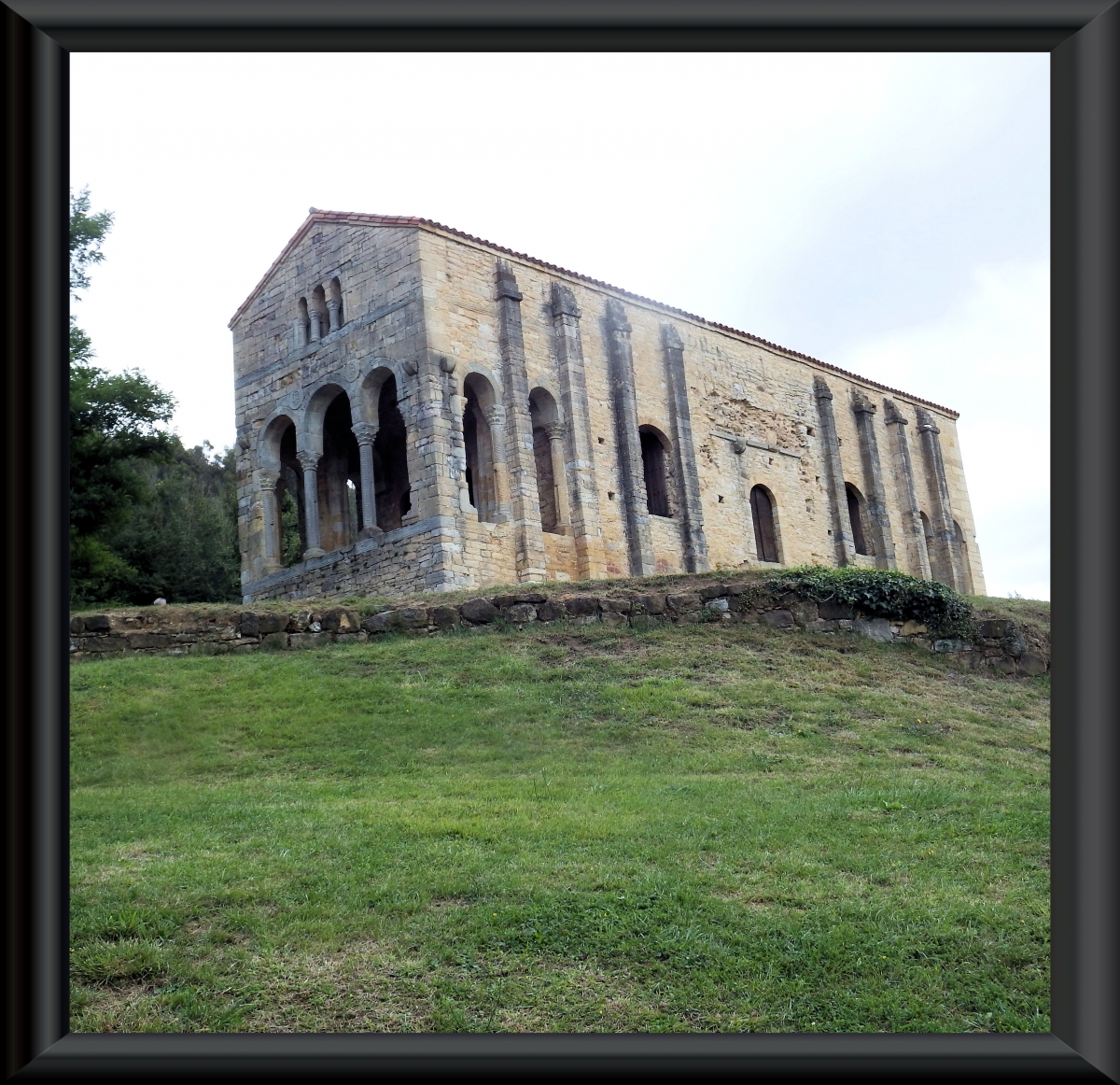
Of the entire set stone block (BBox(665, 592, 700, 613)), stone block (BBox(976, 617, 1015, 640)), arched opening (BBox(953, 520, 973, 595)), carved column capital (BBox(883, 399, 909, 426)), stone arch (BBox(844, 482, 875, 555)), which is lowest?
stone block (BBox(976, 617, 1015, 640))

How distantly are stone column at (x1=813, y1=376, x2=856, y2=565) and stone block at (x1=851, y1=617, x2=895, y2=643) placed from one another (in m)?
13.8

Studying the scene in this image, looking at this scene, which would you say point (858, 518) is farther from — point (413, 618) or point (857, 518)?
point (413, 618)

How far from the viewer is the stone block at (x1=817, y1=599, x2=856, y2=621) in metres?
17.3

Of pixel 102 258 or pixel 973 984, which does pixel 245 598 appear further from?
pixel 973 984

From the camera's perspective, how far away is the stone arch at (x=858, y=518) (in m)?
33.5

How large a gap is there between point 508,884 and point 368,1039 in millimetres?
5214

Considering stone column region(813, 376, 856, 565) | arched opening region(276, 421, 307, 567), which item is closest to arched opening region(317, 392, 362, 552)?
arched opening region(276, 421, 307, 567)

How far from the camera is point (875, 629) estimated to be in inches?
682

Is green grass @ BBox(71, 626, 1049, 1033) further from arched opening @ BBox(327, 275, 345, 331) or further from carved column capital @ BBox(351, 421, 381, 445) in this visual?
arched opening @ BBox(327, 275, 345, 331)

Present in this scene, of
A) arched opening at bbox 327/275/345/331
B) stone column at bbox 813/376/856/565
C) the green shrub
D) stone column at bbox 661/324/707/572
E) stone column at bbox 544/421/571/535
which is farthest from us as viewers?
stone column at bbox 813/376/856/565

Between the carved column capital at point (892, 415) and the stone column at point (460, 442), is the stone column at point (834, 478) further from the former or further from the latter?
the stone column at point (460, 442)

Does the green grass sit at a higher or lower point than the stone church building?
lower

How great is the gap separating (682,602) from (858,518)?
720 inches

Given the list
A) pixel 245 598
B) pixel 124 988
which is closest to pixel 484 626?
pixel 245 598
